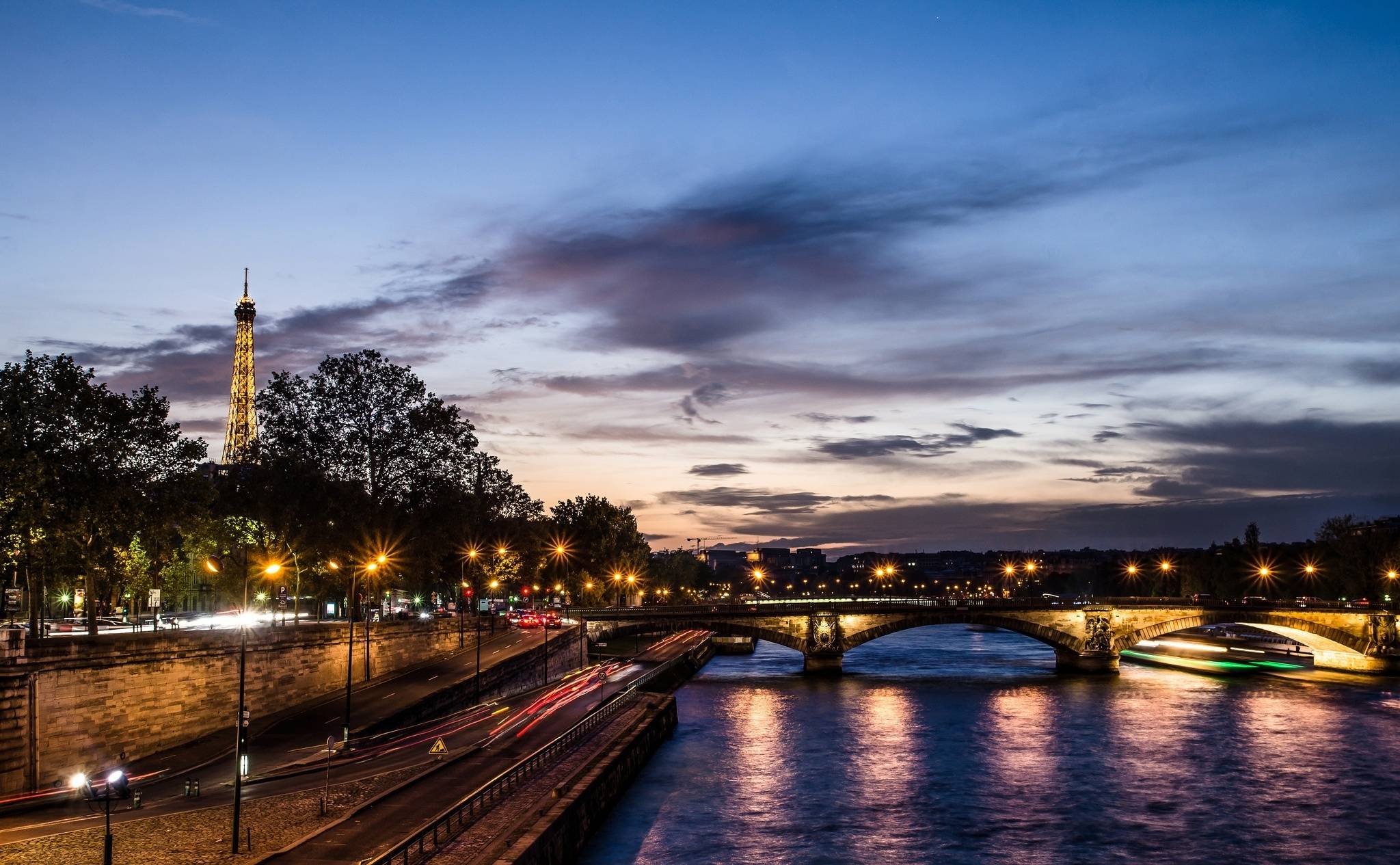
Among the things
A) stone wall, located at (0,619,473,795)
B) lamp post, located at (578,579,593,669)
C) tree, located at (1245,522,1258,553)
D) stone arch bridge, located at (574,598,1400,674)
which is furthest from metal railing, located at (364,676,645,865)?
tree, located at (1245,522,1258,553)

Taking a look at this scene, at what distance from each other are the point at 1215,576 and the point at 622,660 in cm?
10415

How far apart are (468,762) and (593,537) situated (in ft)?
350

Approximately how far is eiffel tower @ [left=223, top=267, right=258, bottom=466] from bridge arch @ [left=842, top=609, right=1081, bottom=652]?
8047cm

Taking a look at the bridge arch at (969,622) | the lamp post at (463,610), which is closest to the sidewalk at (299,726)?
the lamp post at (463,610)

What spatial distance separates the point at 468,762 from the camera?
4419 centimetres

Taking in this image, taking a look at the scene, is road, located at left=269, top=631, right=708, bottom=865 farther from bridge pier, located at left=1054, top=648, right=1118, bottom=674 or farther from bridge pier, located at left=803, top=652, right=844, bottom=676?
bridge pier, located at left=1054, top=648, right=1118, bottom=674

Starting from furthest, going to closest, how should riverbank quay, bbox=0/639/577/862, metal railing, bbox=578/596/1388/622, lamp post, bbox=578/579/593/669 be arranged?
metal railing, bbox=578/596/1388/622 → lamp post, bbox=578/579/593/669 → riverbank quay, bbox=0/639/577/862

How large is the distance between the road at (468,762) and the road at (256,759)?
3.51 m

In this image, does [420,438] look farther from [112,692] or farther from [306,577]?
[112,692]

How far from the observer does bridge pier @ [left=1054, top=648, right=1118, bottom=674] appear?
106188 millimetres

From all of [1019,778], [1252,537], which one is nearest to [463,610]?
[1019,778]

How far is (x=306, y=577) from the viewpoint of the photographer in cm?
8488

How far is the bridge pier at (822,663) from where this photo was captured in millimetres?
104312

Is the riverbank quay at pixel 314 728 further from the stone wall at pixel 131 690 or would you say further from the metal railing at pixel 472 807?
the metal railing at pixel 472 807
